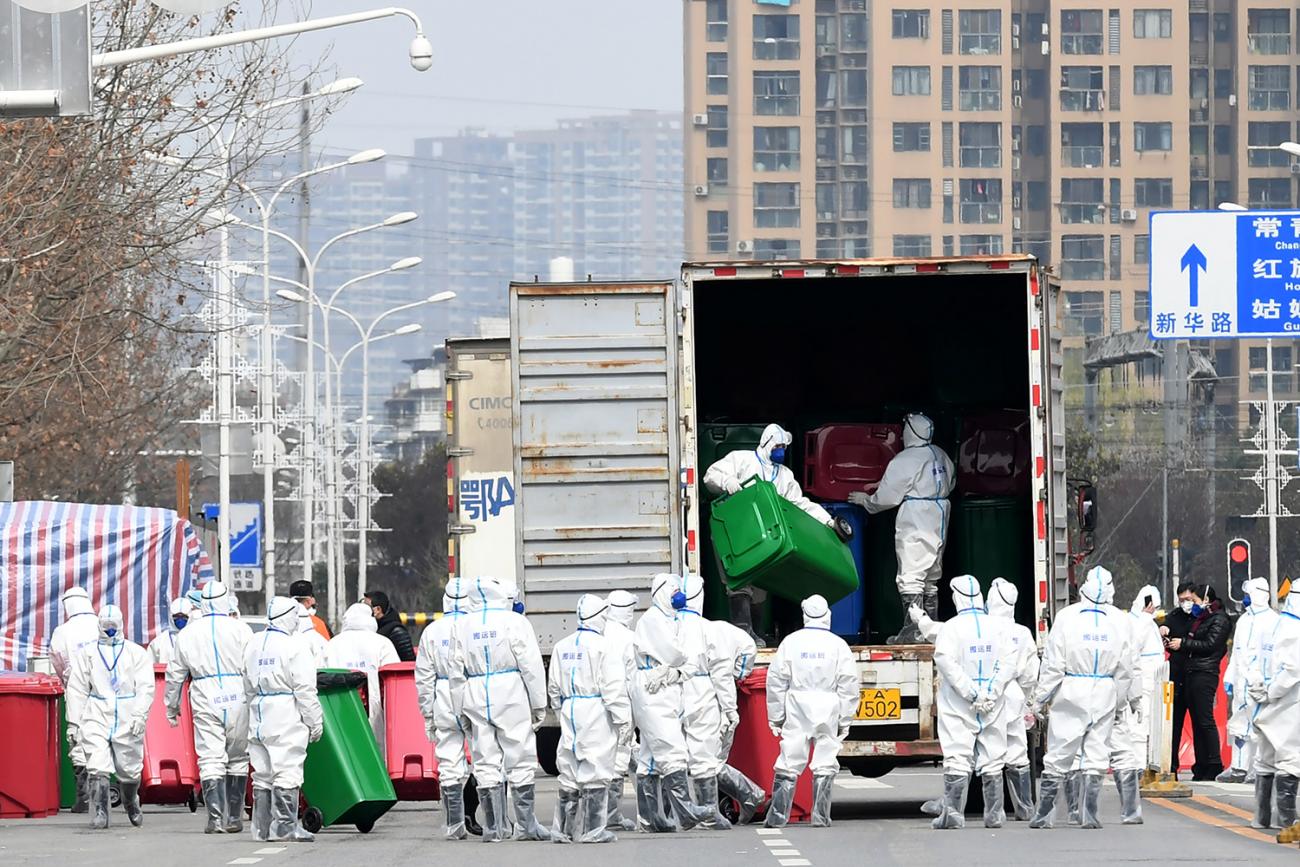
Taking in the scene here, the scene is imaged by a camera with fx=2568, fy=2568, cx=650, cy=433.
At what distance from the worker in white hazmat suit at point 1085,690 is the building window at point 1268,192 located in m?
77.8

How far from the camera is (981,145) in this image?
303 feet

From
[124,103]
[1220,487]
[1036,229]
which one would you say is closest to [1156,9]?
[1036,229]

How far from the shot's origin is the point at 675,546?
17141mm

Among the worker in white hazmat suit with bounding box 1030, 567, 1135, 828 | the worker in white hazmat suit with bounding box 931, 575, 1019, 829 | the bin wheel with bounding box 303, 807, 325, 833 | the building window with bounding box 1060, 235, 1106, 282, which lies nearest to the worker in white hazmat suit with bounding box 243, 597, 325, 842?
the bin wheel with bounding box 303, 807, 325, 833

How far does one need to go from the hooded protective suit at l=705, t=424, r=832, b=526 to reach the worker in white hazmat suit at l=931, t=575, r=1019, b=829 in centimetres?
206

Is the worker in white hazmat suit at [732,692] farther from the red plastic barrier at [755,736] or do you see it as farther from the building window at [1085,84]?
the building window at [1085,84]

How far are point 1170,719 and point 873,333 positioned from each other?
156 inches

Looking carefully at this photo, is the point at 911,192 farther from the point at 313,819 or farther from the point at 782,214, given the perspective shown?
the point at 313,819

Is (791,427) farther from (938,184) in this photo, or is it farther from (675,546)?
(938,184)

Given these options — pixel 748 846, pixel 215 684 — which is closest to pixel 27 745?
pixel 215 684

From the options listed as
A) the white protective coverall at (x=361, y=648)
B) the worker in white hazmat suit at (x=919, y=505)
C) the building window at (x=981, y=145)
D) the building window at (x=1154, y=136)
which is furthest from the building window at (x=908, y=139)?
the white protective coverall at (x=361, y=648)

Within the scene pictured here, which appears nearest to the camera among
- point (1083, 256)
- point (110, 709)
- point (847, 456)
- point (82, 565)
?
point (110, 709)

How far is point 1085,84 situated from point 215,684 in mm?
76845

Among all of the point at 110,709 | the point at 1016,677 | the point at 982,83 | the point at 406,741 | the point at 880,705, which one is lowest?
the point at 406,741
